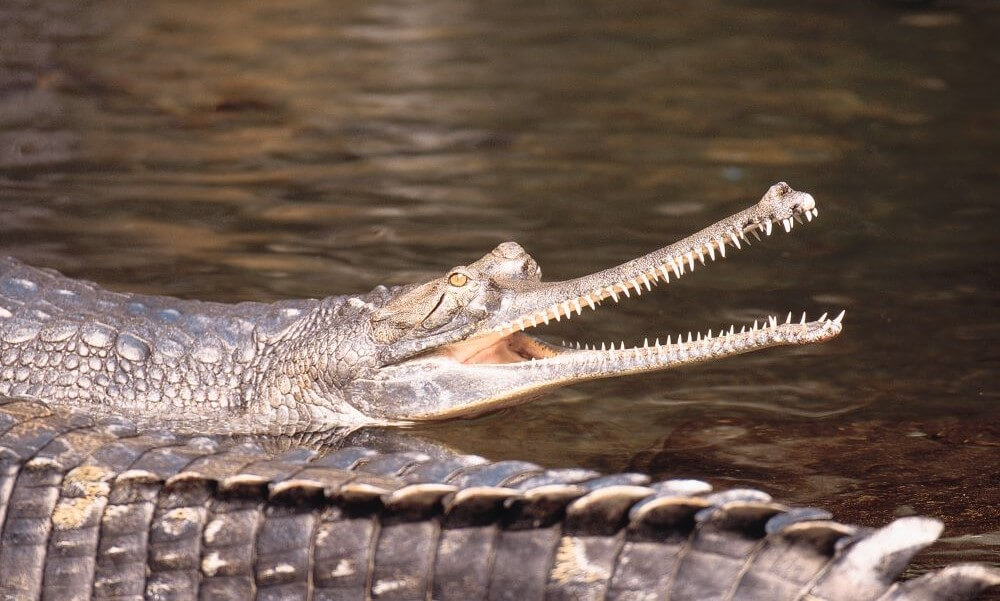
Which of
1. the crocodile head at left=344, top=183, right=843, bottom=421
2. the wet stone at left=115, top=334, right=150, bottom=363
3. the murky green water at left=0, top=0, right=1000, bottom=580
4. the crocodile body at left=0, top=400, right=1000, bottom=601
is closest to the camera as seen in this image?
the crocodile body at left=0, top=400, right=1000, bottom=601

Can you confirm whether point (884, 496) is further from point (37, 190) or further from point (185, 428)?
point (37, 190)

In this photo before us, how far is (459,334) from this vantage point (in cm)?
448

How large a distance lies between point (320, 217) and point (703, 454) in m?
3.15

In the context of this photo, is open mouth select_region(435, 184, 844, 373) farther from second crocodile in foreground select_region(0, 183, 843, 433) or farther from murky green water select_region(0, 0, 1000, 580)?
murky green water select_region(0, 0, 1000, 580)

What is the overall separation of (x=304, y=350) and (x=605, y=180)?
3265mm

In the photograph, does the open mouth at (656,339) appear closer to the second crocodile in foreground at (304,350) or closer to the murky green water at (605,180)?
the second crocodile in foreground at (304,350)

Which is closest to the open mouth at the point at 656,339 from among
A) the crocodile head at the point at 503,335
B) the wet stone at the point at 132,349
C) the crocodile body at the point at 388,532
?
the crocodile head at the point at 503,335

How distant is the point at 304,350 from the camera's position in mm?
4781

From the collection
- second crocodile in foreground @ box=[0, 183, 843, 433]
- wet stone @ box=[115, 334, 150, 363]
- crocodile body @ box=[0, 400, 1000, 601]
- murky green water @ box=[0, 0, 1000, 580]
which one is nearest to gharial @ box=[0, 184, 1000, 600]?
crocodile body @ box=[0, 400, 1000, 601]

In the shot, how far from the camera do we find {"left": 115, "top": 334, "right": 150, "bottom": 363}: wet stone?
476 centimetres

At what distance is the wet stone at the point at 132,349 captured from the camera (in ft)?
15.6

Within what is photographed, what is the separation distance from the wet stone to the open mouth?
1066 mm

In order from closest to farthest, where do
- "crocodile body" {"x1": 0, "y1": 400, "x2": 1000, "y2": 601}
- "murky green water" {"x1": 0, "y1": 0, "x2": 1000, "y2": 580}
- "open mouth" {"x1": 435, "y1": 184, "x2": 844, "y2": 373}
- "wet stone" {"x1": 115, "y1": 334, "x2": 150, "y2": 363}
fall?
1. "crocodile body" {"x1": 0, "y1": 400, "x2": 1000, "y2": 601}
2. "open mouth" {"x1": 435, "y1": 184, "x2": 844, "y2": 373}
3. "murky green water" {"x1": 0, "y1": 0, "x2": 1000, "y2": 580}
4. "wet stone" {"x1": 115, "y1": 334, "x2": 150, "y2": 363}

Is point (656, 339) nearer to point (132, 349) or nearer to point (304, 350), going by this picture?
point (304, 350)
